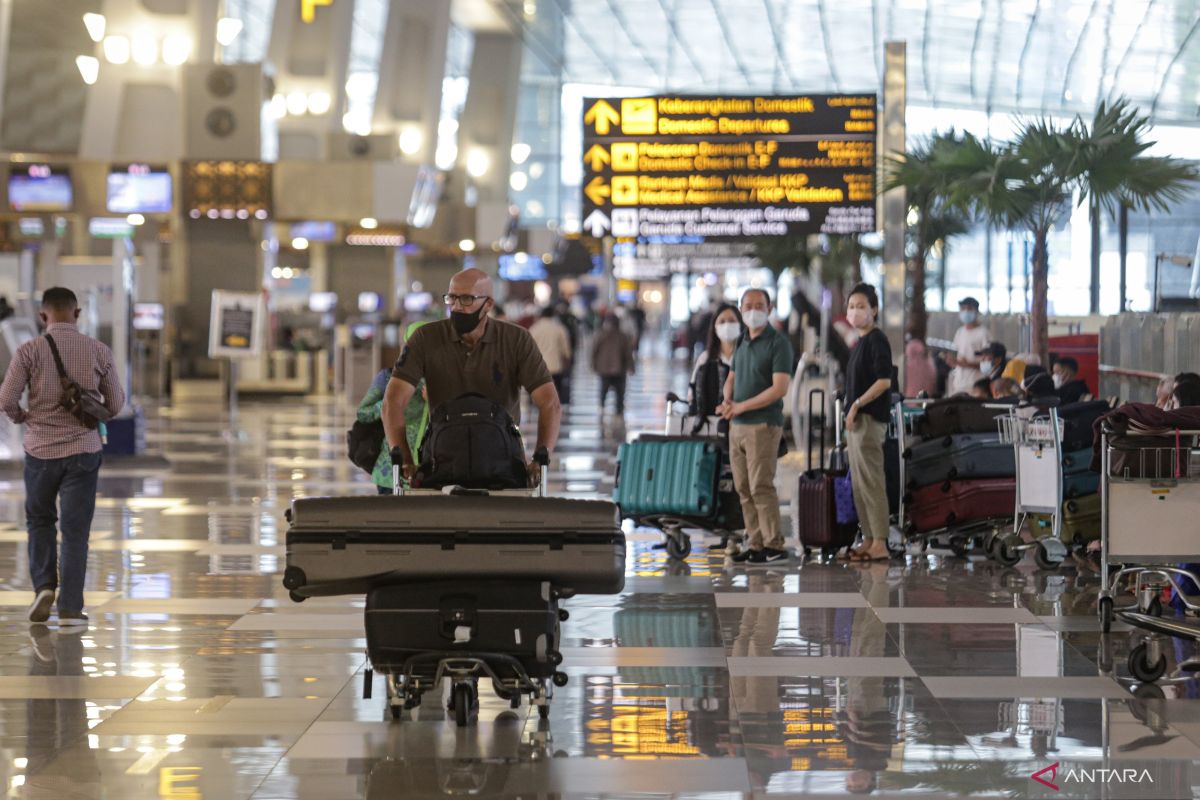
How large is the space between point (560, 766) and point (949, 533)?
260 inches

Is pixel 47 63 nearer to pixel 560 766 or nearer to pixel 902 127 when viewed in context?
pixel 902 127

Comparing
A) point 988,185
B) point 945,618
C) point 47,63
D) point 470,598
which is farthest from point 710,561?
point 47,63

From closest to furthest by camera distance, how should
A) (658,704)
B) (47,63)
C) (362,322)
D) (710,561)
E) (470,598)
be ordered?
(470,598)
(658,704)
(710,561)
(47,63)
(362,322)

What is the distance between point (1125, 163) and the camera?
54.5 feet

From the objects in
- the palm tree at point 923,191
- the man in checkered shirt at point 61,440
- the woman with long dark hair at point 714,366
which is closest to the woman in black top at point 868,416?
the woman with long dark hair at point 714,366

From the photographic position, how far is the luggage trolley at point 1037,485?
1117cm

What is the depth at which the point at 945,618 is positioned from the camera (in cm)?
959

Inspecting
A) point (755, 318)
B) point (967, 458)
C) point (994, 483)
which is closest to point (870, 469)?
point (967, 458)

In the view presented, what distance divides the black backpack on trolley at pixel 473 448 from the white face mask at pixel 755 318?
16.4ft

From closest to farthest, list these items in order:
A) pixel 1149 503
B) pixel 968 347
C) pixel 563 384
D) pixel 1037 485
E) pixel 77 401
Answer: pixel 1149 503 < pixel 77 401 < pixel 1037 485 < pixel 968 347 < pixel 563 384

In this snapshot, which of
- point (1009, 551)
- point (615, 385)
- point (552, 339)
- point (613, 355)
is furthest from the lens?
point (615, 385)

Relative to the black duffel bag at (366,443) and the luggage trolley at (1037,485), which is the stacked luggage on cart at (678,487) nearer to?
the luggage trolley at (1037,485)

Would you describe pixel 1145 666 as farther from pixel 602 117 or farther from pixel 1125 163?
pixel 602 117

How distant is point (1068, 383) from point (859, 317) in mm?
3349
